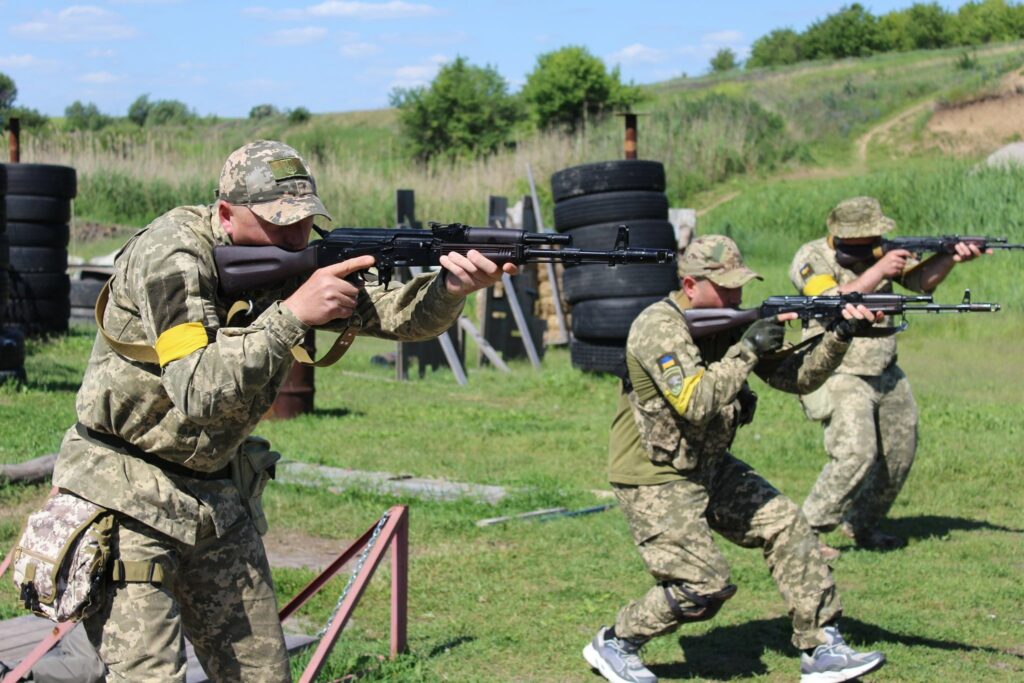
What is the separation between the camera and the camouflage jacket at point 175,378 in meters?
3.47

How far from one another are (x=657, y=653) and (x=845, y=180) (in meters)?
20.9

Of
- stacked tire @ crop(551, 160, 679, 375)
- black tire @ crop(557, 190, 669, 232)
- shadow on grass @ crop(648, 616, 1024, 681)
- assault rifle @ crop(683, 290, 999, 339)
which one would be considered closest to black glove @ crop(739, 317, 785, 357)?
assault rifle @ crop(683, 290, 999, 339)

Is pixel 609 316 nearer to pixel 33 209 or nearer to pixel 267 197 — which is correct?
pixel 33 209

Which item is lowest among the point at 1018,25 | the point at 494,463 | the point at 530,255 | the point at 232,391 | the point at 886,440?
the point at 494,463

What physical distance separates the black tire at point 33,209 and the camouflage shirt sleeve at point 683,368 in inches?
465

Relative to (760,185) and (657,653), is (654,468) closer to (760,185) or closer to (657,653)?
(657,653)

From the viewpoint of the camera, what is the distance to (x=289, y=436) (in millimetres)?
11266

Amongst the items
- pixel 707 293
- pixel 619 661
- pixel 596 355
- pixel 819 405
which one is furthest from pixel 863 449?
pixel 596 355

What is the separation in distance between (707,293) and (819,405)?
2.52m

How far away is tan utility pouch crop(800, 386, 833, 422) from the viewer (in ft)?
25.8

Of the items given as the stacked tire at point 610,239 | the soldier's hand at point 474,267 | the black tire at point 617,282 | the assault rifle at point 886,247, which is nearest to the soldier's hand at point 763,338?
the soldier's hand at point 474,267

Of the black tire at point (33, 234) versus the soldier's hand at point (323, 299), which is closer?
the soldier's hand at point (323, 299)

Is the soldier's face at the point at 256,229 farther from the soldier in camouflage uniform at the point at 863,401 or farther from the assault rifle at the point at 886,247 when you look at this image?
the assault rifle at the point at 886,247

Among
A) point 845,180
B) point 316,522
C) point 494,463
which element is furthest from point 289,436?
point 845,180
